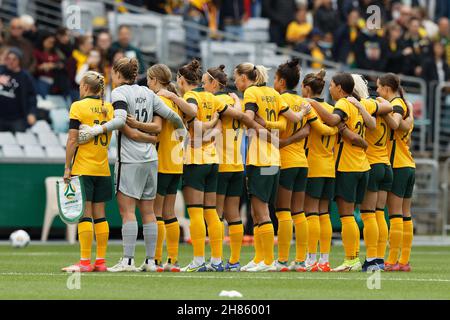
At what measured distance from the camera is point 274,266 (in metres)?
15.3

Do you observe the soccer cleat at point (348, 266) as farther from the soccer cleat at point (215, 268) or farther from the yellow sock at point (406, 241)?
the soccer cleat at point (215, 268)

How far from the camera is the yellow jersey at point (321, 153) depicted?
605 inches

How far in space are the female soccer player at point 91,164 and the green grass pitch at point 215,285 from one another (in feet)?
1.51

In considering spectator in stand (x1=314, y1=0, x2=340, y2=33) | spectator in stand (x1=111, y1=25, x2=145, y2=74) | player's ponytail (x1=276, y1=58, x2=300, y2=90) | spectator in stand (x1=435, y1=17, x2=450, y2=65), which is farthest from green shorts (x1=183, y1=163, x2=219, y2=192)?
spectator in stand (x1=435, y1=17, x2=450, y2=65)

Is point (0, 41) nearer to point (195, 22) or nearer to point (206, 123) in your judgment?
point (195, 22)

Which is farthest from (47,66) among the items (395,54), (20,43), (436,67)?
(436,67)

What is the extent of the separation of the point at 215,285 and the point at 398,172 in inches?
142

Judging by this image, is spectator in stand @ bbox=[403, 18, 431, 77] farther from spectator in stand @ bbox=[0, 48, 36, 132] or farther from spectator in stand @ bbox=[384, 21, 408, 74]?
spectator in stand @ bbox=[0, 48, 36, 132]

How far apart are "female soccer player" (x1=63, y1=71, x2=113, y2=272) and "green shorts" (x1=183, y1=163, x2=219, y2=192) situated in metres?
0.85

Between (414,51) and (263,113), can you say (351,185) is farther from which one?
(414,51)

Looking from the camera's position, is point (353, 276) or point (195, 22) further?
point (195, 22)

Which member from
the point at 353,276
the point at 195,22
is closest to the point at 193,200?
the point at 353,276

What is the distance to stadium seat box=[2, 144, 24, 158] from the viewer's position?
22048 millimetres

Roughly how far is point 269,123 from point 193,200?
1179mm
